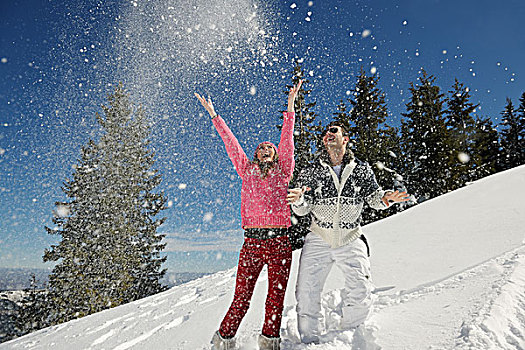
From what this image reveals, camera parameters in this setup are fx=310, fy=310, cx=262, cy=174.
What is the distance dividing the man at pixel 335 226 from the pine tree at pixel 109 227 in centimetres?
1357

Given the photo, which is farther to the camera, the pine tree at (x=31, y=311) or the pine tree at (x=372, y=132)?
the pine tree at (x=372, y=132)

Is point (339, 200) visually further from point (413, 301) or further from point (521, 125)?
point (521, 125)

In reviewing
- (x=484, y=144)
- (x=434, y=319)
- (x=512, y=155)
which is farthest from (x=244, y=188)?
(x=512, y=155)

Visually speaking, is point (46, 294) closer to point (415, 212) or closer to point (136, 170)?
point (136, 170)

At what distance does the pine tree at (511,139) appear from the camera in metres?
26.7

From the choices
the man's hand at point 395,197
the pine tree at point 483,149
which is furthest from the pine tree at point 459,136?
the man's hand at point 395,197

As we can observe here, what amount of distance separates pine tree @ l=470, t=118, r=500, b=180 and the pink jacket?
78.1 feet

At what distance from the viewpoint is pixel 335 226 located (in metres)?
2.85

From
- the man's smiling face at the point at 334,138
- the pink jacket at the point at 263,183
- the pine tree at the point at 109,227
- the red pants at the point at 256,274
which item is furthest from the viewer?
the pine tree at the point at 109,227

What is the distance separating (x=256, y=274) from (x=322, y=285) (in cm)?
60

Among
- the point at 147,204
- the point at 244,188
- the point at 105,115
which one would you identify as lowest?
the point at 244,188

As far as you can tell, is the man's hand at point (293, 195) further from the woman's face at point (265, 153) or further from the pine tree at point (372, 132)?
the pine tree at point (372, 132)

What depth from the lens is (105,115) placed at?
16.4 meters

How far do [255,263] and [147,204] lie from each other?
1528 centimetres
